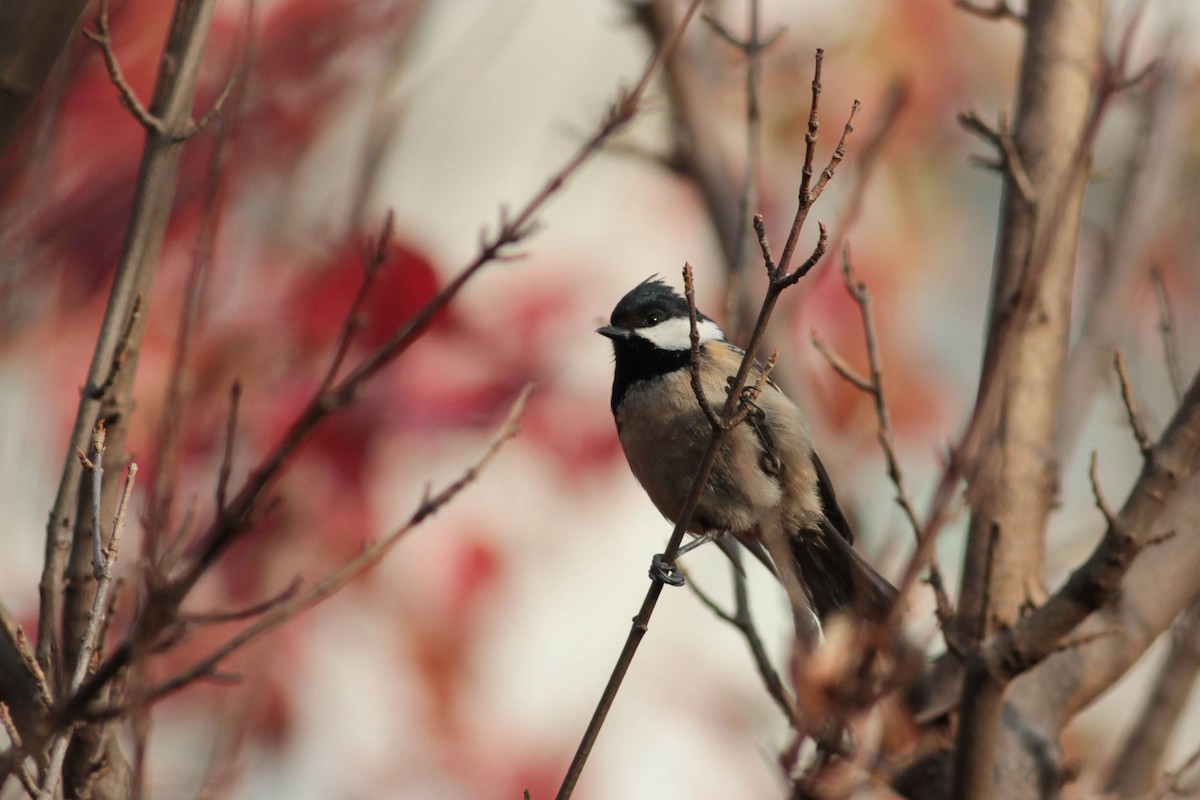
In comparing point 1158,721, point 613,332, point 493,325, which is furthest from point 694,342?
point 493,325

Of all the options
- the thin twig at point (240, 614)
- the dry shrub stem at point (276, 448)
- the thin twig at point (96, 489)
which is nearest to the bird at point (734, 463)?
the dry shrub stem at point (276, 448)

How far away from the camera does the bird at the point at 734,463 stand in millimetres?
3469

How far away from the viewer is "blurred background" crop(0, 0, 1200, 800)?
144 inches

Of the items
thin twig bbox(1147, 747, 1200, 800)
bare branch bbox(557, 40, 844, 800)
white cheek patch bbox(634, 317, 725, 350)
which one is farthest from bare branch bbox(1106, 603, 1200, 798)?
bare branch bbox(557, 40, 844, 800)

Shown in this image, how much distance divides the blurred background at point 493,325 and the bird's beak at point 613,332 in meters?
0.20

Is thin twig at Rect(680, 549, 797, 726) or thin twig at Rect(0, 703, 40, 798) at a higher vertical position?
thin twig at Rect(680, 549, 797, 726)

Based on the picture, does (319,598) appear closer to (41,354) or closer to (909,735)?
(909,735)

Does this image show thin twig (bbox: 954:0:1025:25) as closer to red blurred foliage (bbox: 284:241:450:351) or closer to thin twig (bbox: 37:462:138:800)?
red blurred foliage (bbox: 284:241:450:351)

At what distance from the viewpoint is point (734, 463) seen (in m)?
3.47

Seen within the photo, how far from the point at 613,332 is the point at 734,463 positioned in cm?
57

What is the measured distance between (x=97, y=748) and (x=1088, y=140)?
209 cm

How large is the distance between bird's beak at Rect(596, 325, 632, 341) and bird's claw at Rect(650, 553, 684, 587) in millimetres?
866

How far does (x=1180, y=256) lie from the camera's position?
641 centimetres

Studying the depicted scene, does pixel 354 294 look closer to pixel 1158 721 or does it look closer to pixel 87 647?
pixel 87 647
